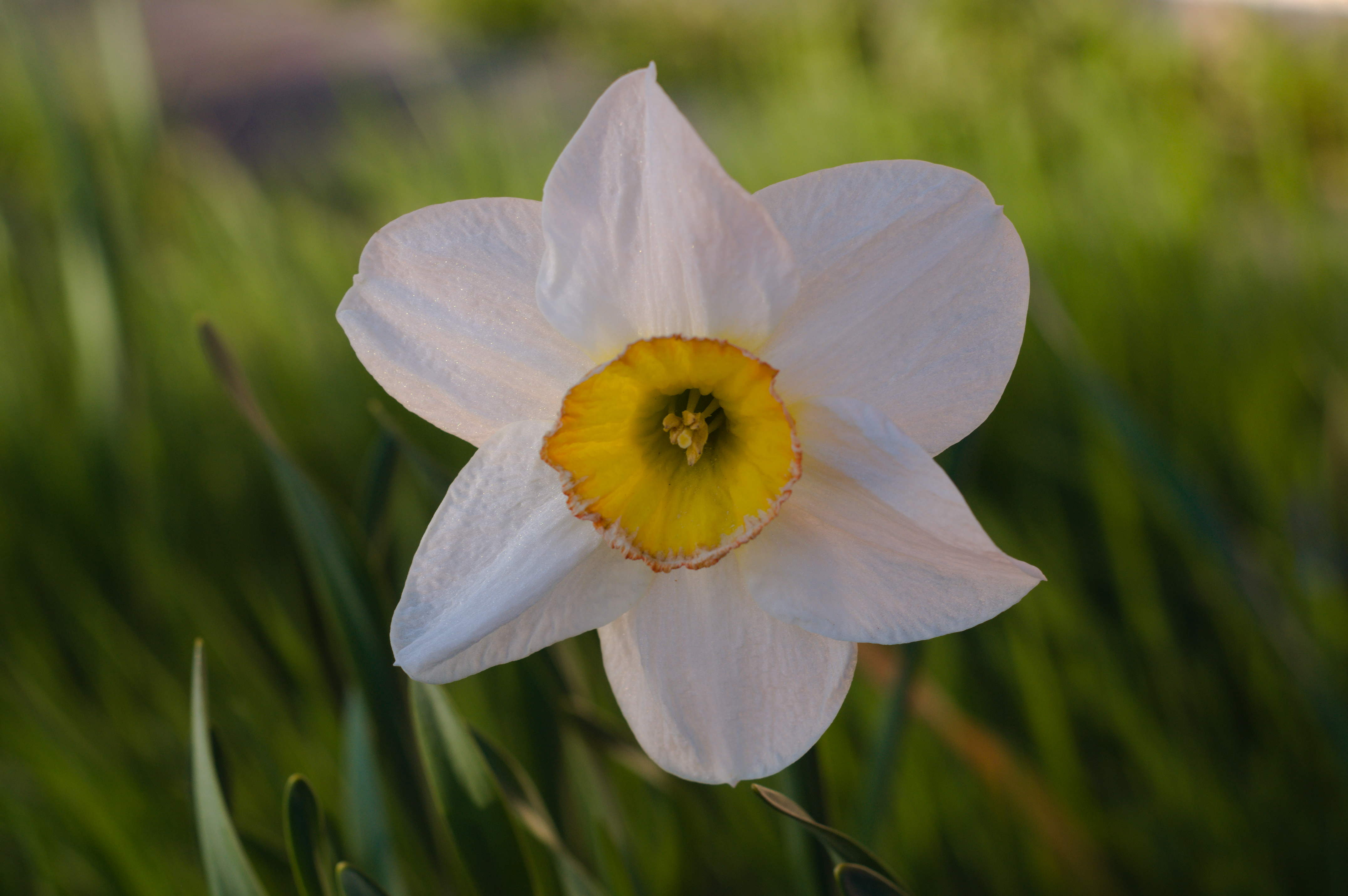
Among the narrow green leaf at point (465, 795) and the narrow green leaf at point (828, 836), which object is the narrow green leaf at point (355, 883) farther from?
the narrow green leaf at point (828, 836)

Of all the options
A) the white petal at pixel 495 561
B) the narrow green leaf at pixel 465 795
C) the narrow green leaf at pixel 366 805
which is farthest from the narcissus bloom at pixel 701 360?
the narrow green leaf at pixel 366 805

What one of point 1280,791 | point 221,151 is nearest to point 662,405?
point 1280,791

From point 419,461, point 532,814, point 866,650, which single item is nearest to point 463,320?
point 419,461

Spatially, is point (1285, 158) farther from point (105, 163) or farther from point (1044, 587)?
point (105, 163)

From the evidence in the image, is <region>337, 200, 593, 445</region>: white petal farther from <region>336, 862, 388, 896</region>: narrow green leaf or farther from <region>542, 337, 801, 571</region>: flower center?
<region>336, 862, 388, 896</region>: narrow green leaf

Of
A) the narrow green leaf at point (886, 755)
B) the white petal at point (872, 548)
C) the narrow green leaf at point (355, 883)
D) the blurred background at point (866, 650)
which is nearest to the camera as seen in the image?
the white petal at point (872, 548)

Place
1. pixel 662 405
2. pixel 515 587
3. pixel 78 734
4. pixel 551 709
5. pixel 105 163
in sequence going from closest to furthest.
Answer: pixel 515 587, pixel 662 405, pixel 551 709, pixel 78 734, pixel 105 163


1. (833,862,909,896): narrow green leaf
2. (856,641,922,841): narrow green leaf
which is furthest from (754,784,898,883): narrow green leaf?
(856,641,922,841): narrow green leaf
